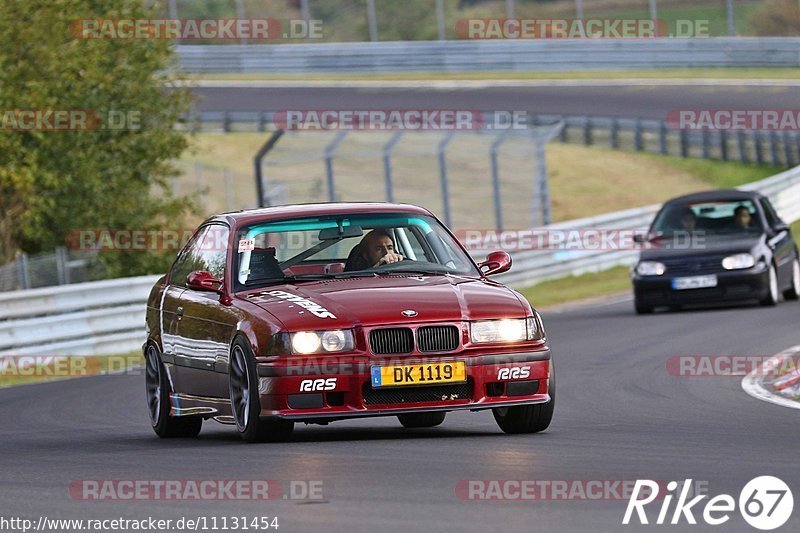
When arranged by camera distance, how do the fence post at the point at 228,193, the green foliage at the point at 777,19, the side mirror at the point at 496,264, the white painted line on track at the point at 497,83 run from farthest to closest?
the green foliage at the point at 777,19 < the white painted line on track at the point at 497,83 < the fence post at the point at 228,193 < the side mirror at the point at 496,264

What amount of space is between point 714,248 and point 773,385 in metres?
8.37

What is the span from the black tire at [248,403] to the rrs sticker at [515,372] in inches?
48.4

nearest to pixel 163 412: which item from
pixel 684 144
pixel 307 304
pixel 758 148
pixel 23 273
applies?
pixel 307 304

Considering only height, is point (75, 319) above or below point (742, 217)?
below

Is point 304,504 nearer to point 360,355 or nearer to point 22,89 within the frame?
point 360,355

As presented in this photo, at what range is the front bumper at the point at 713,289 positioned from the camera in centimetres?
2192

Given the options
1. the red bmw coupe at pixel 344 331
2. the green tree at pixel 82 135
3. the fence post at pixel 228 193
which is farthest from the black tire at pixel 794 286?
the fence post at pixel 228 193

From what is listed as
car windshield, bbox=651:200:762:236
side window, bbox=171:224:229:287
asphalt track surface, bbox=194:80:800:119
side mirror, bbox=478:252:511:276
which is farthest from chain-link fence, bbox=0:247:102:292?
asphalt track surface, bbox=194:80:800:119

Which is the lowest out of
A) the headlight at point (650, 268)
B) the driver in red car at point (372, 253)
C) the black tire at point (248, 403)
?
the headlight at point (650, 268)

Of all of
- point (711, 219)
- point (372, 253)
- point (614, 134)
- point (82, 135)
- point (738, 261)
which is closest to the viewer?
point (372, 253)

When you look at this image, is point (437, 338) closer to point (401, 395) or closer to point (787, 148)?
point (401, 395)

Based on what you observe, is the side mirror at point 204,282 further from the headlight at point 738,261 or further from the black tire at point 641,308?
the black tire at point 641,308

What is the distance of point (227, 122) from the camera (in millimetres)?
48719

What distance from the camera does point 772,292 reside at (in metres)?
22.1
